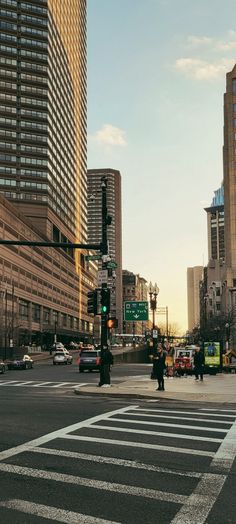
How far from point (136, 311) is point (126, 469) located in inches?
1330

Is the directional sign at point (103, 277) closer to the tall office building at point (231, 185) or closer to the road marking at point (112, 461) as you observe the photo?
the road marking at point (112, 461)

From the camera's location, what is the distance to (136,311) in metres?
42.1

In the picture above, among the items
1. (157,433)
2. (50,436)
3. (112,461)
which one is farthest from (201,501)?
(50,436)

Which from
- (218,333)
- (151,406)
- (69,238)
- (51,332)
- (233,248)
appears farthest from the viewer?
(69,238)

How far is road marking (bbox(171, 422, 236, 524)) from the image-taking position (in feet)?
19.9

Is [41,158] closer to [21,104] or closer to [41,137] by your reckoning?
[41,137]

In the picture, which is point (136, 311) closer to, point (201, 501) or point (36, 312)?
point (201, 501)

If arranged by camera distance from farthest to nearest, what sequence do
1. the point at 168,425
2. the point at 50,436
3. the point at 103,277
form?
the point at 103,277 → the point at 168,425 → the point at 50,436

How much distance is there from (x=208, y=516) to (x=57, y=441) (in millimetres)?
5155

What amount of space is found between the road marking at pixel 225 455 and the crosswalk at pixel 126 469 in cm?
→ 1

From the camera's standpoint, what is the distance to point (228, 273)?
11731 centimetres

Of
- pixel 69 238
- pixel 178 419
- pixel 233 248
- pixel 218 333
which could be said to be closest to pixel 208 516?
pixel 178 419

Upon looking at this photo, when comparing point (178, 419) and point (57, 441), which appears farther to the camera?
point (178, 419)

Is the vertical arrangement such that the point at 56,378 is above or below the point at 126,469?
below
